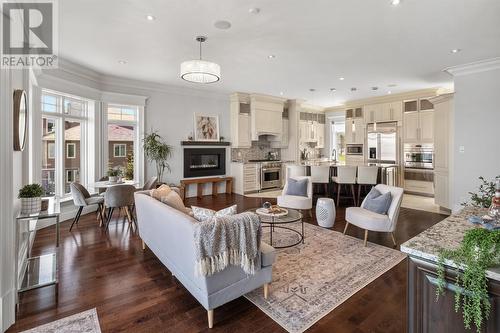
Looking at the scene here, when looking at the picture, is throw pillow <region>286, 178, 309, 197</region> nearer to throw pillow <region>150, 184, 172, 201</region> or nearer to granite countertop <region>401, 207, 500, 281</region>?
throw pillow <region>150, 184, 172, 201</region>

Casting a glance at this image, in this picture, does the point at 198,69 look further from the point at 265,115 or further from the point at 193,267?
the point at 265,115

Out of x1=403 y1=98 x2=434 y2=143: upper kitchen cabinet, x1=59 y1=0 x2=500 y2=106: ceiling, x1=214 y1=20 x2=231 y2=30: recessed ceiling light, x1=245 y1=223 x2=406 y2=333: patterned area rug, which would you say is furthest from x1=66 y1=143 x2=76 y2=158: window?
x1=403 y1=98 x2=434 y2=143: upper kitchen cabinet

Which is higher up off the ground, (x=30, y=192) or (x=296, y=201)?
(x=30, y=192)

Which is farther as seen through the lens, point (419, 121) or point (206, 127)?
point (206, 127)

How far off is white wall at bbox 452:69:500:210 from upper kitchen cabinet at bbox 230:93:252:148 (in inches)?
199

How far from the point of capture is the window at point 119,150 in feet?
19.9

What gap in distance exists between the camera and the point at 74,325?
2.04 m

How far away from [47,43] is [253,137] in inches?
208

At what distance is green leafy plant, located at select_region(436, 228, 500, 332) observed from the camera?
1118mm

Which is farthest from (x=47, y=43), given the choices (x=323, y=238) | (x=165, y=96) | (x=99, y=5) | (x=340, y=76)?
(x=340, y=76)

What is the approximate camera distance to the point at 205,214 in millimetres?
2270

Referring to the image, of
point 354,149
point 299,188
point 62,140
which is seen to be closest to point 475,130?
point 299,188

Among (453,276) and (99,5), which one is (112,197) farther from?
(453,276)

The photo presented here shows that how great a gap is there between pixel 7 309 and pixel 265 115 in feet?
23.2
